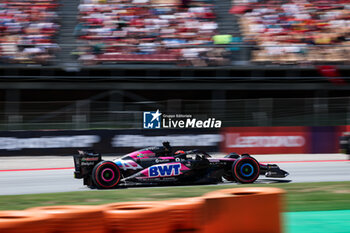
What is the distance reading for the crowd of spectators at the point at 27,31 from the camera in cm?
1941

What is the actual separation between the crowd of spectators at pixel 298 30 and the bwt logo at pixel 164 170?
10649mm

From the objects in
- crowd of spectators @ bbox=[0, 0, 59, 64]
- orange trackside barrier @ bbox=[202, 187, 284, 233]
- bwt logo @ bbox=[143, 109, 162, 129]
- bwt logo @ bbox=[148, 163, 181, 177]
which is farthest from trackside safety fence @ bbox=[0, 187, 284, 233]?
crowd of spectators @ bbox=[0, 0, 59, 64]

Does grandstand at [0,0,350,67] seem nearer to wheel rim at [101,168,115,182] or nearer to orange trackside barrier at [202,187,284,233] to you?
wheel rim at [101,168,115,182]

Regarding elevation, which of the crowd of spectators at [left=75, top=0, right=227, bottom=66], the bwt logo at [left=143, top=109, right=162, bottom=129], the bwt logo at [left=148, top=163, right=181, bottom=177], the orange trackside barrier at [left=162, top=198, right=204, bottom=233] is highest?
the crowd of spectators at [left=75, top=0, right=227, bottom=66]

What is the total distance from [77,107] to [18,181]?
4944 millimetres

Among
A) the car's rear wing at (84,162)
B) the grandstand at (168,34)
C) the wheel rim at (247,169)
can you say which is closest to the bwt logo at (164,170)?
the car's rear wing at (84,162)

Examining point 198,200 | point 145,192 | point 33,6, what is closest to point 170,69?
point 33,6

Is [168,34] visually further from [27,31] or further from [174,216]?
[174,216]

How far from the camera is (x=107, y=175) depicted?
10.8 m

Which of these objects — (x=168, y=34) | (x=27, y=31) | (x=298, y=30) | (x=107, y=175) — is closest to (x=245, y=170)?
(x=107, y=175)

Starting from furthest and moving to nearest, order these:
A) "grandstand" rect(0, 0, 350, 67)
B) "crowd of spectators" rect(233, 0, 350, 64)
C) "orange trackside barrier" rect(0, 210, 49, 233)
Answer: "crowd of spectators" rect(233, 0, 350, 64), "grandstand" rect(0, 0, 350, 67), "orange trackside barrier" rect(0, 210, 49, 233)

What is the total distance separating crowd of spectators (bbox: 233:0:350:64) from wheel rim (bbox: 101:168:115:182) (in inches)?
440

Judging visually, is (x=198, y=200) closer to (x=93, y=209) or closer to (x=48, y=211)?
(x=93, y=209)

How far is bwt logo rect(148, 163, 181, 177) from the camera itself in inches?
420
